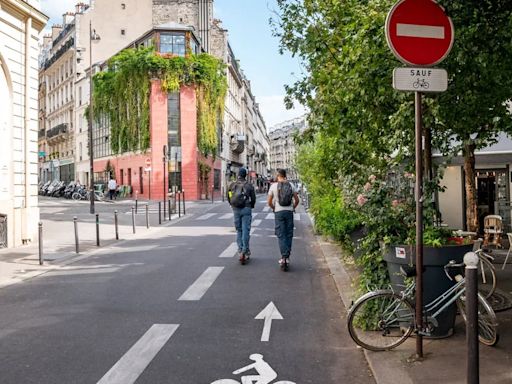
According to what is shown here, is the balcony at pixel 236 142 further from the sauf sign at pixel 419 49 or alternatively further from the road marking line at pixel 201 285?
the sauf sign at pixel 419 49

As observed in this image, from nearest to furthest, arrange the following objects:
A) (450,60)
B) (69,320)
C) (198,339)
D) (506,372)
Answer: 1. (506,372)
2. (198,339)
3. (450,60)
4. (69,320)

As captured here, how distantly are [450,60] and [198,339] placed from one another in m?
Answer: 3.94

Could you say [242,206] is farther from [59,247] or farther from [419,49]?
[419,49]

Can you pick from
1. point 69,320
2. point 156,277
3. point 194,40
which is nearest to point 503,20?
point 69,320

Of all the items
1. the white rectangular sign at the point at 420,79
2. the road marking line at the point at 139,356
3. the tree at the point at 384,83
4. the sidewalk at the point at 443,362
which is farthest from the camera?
the tree at the point at 384,83

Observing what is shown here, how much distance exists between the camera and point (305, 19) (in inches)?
354

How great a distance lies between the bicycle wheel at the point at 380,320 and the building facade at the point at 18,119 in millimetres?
10959

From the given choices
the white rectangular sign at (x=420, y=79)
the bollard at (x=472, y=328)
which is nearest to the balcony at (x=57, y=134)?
the white rectangular sign at (x=420, y=79)

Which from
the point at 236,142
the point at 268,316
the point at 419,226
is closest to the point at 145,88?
the point at 236,142

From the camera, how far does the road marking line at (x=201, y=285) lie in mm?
7434

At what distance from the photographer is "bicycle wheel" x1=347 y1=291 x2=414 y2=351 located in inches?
195

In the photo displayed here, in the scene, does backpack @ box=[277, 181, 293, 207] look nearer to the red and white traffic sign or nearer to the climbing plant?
the red and white traffic sign

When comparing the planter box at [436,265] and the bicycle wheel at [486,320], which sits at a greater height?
the planter box at [436,265]

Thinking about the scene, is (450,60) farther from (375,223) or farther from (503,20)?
(375,223)
